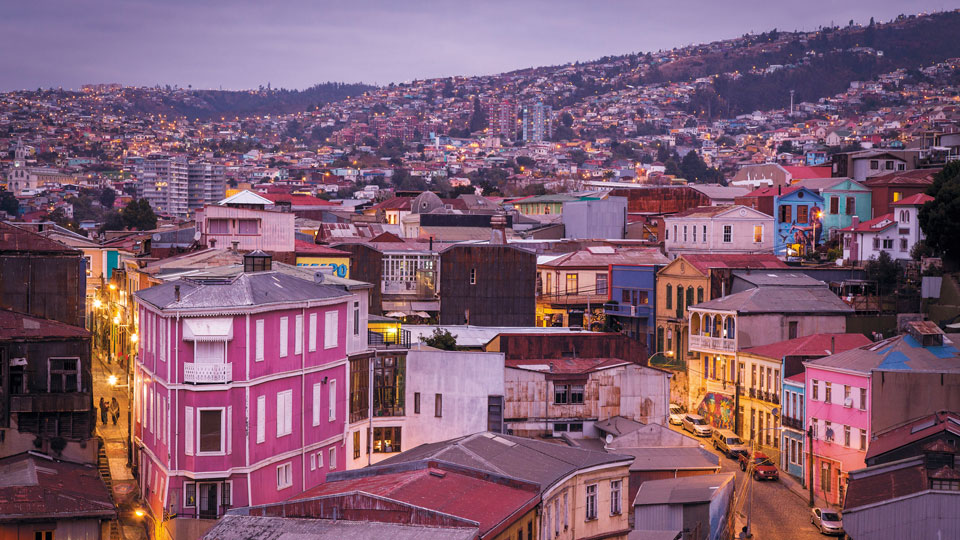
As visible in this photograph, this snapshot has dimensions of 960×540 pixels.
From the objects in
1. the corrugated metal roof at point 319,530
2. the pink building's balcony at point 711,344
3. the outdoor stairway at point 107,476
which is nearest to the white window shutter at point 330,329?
the outdoor stairway at point 107,476

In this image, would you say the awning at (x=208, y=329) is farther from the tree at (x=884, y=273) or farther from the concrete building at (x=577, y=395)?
the tree at (x=884, y=273)

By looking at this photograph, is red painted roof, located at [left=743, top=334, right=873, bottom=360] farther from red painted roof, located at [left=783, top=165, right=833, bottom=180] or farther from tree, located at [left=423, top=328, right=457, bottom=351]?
red painted roof, located at [left=783, top=165, right=833, bottom=180]

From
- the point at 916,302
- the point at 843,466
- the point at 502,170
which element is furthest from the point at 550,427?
the point at 502,170

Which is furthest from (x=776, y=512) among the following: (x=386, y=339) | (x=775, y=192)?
(x=775, y=192)

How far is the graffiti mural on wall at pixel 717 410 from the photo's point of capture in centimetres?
4397

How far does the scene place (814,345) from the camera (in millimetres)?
40969

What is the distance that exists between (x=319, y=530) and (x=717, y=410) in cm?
2757

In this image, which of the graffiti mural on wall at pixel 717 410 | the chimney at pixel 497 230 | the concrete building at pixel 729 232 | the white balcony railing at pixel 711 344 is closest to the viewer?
the graffiti mural on wall at pixel 717 410

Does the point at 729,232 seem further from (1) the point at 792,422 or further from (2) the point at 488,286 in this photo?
(1) the point at 792,422

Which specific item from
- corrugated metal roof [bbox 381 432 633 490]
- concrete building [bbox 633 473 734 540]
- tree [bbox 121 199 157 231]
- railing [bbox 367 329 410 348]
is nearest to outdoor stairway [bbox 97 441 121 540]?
corrugated metal roof [bbox 381 432 633 490]

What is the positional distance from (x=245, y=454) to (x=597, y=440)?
12277 mm

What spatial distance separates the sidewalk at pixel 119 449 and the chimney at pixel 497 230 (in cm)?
1800

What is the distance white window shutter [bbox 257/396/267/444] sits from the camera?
2794 cm

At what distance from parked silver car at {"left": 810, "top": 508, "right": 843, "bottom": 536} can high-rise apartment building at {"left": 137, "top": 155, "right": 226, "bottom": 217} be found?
147 m
